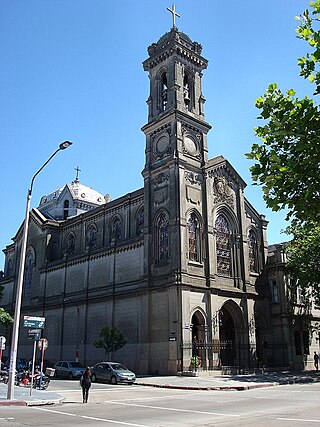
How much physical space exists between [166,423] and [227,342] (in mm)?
28645

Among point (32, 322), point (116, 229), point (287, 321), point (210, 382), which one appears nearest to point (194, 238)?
point (116, 229)

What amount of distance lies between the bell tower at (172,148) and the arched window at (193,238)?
1.23 m

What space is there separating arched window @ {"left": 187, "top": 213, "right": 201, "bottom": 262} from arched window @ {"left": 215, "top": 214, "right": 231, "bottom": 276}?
10.2ft

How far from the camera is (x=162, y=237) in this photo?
40688 millimetres

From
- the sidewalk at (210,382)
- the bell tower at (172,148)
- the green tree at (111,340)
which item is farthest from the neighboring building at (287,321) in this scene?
the green tree at (111,340)

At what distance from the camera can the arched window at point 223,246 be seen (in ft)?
141

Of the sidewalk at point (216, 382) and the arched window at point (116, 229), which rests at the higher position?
the arched window at point (116, 229)

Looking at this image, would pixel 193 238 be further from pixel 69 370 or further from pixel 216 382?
pixel 69 370

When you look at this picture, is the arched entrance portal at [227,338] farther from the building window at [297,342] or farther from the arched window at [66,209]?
the arched window at [66,209]

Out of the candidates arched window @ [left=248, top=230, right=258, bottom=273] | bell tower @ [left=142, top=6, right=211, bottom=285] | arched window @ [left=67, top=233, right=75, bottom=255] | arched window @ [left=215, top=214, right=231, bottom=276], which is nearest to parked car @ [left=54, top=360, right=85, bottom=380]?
bell tower @ [left=142, top=6, right=211, bottom=285]

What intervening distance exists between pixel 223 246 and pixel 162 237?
21.9 feet

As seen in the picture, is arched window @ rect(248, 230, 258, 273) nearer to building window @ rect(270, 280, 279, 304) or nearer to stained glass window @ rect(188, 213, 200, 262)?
building window @ rect(270, 280, 279, 304)

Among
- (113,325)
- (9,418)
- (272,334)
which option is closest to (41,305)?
(113,325)

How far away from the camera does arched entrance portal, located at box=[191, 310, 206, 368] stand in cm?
3725
